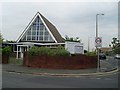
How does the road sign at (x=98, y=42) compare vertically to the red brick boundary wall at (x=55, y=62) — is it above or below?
above

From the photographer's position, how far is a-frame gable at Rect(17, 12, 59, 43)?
163ft

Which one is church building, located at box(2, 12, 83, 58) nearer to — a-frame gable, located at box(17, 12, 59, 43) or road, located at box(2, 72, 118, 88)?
a-frame gable, located at box(17, 12, 59, 43)

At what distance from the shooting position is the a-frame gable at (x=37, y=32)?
49.6 metres

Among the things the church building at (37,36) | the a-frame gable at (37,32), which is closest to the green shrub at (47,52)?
the church building at (37,36)

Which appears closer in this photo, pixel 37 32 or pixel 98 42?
pixel 98 42

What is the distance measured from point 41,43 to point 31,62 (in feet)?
72.3

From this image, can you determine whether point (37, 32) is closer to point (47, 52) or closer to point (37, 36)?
point (37, 36)

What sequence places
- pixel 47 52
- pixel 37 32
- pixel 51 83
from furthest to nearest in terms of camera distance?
pixel 37 32, pixel 47 52, pixel 51 83

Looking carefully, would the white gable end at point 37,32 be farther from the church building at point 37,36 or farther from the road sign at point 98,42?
the road sign at point 98,42

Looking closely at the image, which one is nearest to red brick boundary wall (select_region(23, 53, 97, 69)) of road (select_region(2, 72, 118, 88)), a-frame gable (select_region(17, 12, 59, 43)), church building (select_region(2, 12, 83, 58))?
road (select_region(2, 72, 118, 88))

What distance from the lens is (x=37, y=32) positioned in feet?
169

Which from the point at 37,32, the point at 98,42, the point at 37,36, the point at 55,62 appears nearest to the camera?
the point at 98,42

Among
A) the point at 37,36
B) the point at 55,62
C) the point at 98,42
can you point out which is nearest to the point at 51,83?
the point at 98,42

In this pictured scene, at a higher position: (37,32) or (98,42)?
(37,32)
